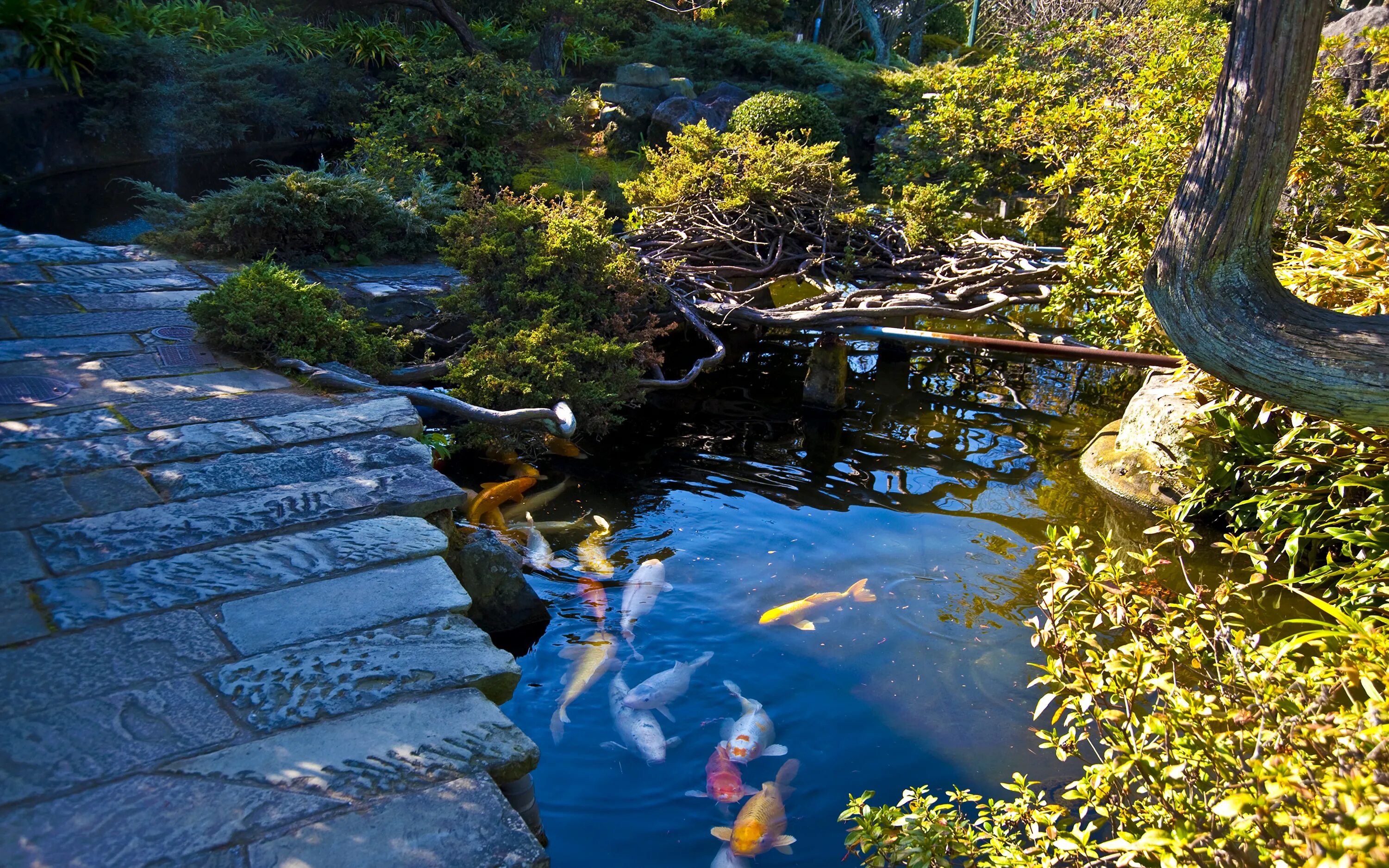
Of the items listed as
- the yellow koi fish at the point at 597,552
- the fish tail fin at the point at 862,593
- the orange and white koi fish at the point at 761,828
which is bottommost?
the orange and white koi fish at the point at 761,828

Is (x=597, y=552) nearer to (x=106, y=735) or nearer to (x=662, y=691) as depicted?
(x=662, y=691)

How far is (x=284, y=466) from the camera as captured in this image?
13.2 feet

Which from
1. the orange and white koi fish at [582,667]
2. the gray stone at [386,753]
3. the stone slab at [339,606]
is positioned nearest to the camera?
the gray stone at [386,753]

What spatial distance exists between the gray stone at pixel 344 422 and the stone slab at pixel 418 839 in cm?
256

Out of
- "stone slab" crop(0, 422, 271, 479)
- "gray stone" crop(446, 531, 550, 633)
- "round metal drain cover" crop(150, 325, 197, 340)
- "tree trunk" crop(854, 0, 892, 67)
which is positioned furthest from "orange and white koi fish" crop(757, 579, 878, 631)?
"tree trunk" crop(854, 0, 892, 67)

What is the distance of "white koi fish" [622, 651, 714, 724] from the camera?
4.01 metres

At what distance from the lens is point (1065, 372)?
9812mm

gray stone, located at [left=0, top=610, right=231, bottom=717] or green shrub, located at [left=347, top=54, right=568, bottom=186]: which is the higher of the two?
green shrub, located at [left=347, top=54, right=568, bottom=186]

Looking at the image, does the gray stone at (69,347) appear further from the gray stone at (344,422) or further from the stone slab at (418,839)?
the stone slab at (418,839)

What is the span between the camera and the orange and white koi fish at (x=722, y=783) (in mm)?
3561

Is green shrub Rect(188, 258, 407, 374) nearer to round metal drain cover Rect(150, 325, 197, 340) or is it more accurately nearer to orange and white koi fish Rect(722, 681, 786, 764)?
round metal drain cover Rect(150, 325, 197, 340)

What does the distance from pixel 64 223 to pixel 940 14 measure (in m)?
24.7

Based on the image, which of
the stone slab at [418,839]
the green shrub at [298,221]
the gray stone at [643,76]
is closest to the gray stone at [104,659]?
the stone slab at [418,839]

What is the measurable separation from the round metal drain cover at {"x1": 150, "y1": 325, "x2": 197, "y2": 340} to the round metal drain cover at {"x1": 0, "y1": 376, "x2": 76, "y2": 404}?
34.4 inches
